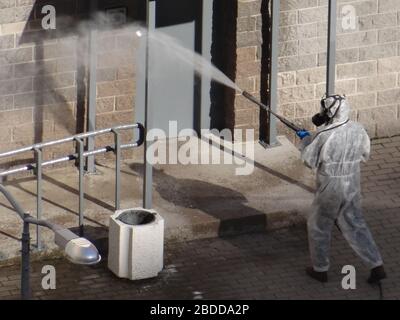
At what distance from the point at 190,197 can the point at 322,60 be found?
2.70 metres

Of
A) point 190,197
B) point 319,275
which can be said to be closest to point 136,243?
point 319,275

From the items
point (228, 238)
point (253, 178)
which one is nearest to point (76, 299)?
point (228, 238)

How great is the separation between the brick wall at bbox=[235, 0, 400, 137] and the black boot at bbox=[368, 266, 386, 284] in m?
3.78

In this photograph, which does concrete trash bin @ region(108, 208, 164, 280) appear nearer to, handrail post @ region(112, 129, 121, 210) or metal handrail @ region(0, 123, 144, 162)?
handrail post @ region(112, 129, 121, 210)

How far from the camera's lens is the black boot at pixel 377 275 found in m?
16.3

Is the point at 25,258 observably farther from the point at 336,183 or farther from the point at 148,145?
the point at 336,183

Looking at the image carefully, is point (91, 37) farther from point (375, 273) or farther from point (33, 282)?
point (375, 273)

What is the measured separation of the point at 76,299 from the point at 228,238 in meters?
2.23

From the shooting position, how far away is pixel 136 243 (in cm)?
1623

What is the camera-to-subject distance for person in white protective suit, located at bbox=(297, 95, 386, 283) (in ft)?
52.4

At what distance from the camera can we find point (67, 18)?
59.9 ft

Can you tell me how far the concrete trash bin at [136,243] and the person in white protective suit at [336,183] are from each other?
1.58m

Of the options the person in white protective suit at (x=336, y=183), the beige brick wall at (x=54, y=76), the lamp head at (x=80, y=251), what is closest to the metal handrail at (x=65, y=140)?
the beige brick wall at (x=54, y=76)

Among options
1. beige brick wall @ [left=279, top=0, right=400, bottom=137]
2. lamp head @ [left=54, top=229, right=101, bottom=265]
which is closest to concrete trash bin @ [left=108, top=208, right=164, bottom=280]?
lamp head @ [left=54, top=229, right=101, bottom=265]
